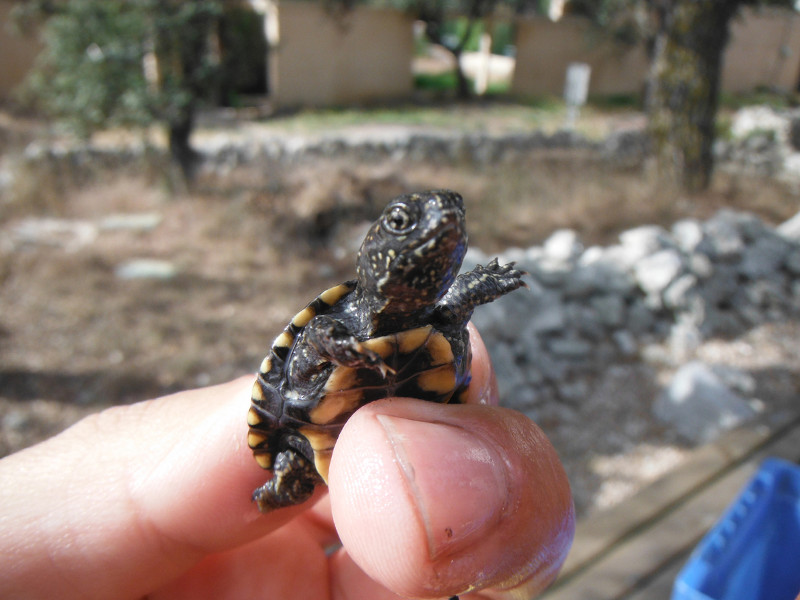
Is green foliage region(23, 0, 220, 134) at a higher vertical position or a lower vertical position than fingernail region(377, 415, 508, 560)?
higher

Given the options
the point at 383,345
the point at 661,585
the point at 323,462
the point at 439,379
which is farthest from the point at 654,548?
the point at 383,345

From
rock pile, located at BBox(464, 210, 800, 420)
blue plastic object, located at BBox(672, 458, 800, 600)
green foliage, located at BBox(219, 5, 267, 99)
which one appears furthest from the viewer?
green foliage, located at BBox(219, 5, 267, 99)

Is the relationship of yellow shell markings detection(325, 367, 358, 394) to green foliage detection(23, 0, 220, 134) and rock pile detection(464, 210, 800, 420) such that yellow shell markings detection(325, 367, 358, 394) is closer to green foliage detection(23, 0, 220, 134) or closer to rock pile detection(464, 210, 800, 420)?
rock pile detection(464, 210, 800, 420)

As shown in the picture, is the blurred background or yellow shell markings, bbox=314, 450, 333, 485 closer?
yellow shell markings, bbox=314, 450, 333, 485

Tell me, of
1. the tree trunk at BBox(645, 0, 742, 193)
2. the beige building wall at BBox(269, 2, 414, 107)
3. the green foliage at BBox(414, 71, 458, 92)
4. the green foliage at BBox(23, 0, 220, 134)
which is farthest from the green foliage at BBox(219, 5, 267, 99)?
the green foliage at BBox(414, 71, 458, 92)

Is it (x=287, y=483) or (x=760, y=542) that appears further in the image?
(x=760, y=542)

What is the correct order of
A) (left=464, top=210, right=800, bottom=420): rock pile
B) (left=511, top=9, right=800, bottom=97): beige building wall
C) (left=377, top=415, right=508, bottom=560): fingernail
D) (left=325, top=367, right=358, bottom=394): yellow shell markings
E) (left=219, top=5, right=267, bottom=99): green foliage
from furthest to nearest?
(left=511, top=9, right=800, bottom=97): beige building wall, (left=219, top=5, right=267, bottom=99): green foliage, (left=464, top=210, right=800, bottom=420): rock pile, (left=325, top=367, right=358, bottom=394): yellow shell markings, (left=377, top=415, right=508, bottom=560): fingernail

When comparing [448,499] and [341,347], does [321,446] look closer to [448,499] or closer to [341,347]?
[341,347]

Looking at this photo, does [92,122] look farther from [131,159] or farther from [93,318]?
[93,318]
